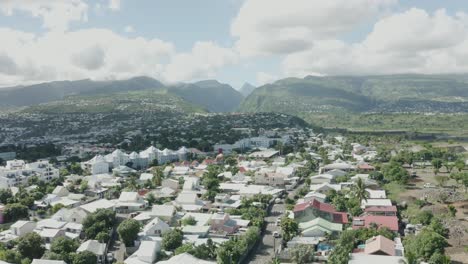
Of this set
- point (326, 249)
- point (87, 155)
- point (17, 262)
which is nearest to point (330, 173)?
point (326, 249)

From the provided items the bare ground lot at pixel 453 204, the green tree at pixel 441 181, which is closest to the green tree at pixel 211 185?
the bare ground lot at pixel 453 204

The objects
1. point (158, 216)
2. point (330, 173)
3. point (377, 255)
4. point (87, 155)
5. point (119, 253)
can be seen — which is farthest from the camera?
point (87, 155)

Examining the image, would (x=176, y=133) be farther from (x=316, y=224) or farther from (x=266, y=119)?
(x=316, y=224)

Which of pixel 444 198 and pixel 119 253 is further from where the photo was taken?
pixel 444 198

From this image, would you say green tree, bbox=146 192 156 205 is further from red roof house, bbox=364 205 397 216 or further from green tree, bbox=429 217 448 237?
green tree, bbox=429 217 448 237

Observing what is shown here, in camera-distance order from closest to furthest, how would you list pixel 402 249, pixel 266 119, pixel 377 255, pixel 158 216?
1. pixel 377 255
2. pixel 402 249
3. pixel 158 216
4. pixel 266 119

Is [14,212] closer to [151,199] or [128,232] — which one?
[151,199]
